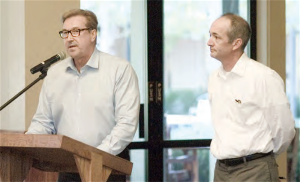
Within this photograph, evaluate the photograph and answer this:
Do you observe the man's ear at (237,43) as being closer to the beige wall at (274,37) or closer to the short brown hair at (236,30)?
the short brown hair at (236,30)

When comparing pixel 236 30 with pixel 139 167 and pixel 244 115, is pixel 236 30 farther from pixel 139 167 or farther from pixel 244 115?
pixel 139 167

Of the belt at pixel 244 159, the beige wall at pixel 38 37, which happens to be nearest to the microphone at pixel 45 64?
the belt at pixel 244 159

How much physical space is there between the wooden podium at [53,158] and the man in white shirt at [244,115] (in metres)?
0.64

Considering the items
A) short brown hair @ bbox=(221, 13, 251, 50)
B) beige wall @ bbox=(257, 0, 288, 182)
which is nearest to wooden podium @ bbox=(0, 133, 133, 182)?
short brown hair @ bbox=(221, 13, 251, 50)

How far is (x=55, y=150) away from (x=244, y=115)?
113cm

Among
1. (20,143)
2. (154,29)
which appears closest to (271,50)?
(154,29)

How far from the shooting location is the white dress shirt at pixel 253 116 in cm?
363

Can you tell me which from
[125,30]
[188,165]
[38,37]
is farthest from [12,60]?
[188,165]

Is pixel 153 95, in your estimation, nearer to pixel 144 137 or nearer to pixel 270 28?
pixel 144 137

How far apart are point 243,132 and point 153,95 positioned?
7.93 feet

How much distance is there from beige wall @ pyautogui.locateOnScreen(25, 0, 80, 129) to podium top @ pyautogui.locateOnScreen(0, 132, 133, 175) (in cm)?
187

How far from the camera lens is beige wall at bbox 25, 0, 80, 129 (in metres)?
5.34

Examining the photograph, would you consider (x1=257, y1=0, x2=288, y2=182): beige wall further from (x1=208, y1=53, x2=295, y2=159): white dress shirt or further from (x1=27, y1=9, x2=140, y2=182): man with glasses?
(x1=27, y1=9, x2=140, y2=182): man with glasses

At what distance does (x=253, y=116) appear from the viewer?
3.65 meters
